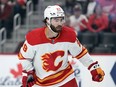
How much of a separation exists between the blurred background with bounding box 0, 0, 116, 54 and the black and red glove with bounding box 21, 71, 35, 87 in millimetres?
3156

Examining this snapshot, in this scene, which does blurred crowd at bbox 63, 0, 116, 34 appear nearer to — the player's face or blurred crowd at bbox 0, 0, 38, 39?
blurred crowd at bbox 0, 0, 38, 39

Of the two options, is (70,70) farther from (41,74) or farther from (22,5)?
(22,5)

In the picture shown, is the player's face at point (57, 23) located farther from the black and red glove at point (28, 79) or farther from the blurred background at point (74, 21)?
the blurred background at point (74, 21)

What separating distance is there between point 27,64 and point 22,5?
199 inches

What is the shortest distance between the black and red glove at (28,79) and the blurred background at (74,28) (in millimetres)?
2172

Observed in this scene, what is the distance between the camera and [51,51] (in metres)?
4.70

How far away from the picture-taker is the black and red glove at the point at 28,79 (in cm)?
474

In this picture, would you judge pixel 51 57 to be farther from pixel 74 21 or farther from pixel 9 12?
pixel 9 12

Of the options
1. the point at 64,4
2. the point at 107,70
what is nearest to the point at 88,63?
the point at 107,70

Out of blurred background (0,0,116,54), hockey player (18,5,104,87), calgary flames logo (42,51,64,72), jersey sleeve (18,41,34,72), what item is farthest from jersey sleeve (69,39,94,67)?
blurred background (0,0,116,54)

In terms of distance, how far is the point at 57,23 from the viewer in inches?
182

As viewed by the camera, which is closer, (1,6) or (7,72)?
(7,72)

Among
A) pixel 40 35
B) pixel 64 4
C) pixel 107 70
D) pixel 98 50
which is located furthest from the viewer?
pixel 64 4

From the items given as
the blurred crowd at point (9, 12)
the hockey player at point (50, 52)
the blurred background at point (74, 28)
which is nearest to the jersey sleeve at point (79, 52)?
the hockey player at point (50, 52)
